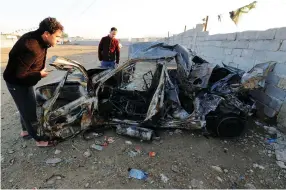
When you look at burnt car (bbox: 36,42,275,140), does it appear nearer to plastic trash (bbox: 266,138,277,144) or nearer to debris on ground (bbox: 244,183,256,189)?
plastic trash (bbox: 266,138,277,144)

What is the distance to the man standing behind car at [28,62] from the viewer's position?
2.24 metres

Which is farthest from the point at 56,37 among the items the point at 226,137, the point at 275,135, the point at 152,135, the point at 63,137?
the point at 275,135

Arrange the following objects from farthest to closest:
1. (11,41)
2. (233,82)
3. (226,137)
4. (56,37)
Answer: (11,41) < (233,82) < (226,137) < (56,37)

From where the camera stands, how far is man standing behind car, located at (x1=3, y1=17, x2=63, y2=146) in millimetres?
2244

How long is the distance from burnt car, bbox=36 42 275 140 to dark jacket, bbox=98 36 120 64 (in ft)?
6.17

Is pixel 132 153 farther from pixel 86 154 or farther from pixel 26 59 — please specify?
pixel 26 59

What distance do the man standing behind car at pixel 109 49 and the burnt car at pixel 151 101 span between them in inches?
73.8

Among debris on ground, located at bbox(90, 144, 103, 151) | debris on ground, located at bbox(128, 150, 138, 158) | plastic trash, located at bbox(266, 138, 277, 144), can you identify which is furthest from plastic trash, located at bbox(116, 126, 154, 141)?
plastic trash, located at bbox(266, 138, 277, 144)

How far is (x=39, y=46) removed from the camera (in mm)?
2344

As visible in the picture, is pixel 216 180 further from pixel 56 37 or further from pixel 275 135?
pixel 56 37

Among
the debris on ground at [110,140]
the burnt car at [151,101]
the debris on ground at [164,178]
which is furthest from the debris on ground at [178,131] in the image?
the debris on ground at [110,140]

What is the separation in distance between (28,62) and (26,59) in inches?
1.7

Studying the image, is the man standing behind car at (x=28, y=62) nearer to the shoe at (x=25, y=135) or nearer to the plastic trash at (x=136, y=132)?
the shoe at (x=25, y=135)

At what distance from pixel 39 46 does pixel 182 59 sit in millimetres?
2239
